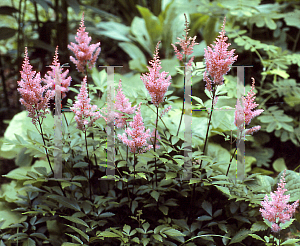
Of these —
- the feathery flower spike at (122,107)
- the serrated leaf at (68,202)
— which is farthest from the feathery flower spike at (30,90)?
the serrated leaf at (68,202)

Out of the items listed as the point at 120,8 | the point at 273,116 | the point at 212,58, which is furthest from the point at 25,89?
the point at 120,8

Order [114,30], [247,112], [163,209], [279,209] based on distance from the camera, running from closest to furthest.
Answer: [279,209] → [247,112] → [163,209] → [114,30]

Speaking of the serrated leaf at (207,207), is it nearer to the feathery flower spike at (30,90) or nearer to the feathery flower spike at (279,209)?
the feathery flower spike at (279,209)

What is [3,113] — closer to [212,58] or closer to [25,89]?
[25,89]

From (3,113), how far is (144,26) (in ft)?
6.26

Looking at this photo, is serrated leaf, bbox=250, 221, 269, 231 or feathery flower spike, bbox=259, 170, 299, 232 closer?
feathery flower spike, bbox=259, 170, 299, 232

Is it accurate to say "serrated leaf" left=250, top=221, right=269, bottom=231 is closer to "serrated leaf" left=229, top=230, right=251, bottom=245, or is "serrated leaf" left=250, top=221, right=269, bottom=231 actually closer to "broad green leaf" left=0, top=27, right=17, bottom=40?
"serrated leaf" left=229, top=230, right=251, bottom=245

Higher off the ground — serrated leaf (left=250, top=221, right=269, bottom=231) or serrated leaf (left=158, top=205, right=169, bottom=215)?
serrated leaf (left=158, top=205, right=169, bottom=215)

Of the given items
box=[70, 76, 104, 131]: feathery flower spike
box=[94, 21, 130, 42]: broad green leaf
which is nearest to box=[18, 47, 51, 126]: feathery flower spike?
box=[70, 76, 104, 131]: feathery flower spike

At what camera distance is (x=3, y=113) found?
2748 mm

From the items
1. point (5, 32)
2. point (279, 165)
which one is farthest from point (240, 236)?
point (5, 32)

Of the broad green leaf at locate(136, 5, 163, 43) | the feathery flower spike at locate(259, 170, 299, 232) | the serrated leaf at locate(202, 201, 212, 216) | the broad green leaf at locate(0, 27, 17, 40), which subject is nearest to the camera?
the feathery flower spike at locate(259, 170, 299, 232)

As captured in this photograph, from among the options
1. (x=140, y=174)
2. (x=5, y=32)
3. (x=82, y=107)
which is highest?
(x=5, y=32)

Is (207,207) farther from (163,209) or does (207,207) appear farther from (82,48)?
(82,48)
